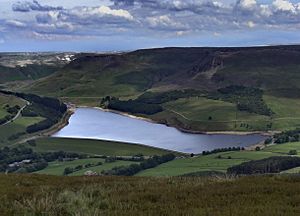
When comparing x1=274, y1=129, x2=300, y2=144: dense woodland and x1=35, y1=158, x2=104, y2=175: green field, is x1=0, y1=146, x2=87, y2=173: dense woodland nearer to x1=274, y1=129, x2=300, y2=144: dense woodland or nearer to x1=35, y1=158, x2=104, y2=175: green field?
x1=35, y1=158, x2=104, y2=175: green field

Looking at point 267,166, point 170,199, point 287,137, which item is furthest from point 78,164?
point 170,199

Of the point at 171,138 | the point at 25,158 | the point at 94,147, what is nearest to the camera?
the point at 25,158

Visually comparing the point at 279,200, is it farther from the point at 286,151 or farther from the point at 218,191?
the point at 286,151

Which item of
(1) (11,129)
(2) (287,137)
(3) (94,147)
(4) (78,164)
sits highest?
(4) (78,164)

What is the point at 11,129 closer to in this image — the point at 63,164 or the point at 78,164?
the point at 63,164

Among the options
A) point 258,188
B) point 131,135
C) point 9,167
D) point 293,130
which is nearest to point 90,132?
point 131,135

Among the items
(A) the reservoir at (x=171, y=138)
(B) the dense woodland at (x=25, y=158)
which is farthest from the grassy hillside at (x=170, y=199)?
(A) the reservoir at (x=171, y=138)
